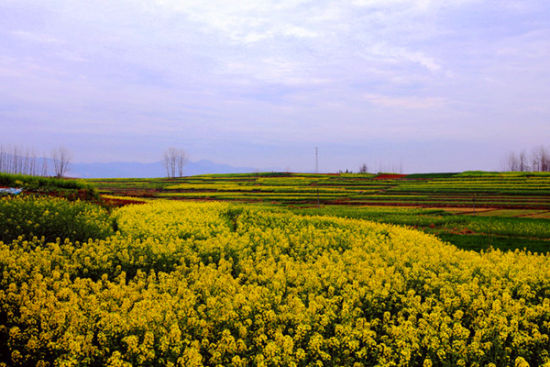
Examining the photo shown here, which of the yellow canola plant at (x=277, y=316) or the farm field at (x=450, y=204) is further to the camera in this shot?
the farm field at (x=450, y=204)

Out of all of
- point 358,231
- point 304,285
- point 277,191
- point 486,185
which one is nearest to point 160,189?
point 277,191

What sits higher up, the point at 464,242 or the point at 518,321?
the point at 518,321

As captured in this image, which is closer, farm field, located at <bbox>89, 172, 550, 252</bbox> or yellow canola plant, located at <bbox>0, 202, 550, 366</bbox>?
yellow canola plant, located at <bbox>0, 202, 550, 366</bbox>

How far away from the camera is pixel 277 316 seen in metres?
5.18

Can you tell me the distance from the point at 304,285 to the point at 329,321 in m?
1.64

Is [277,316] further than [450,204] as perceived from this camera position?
No

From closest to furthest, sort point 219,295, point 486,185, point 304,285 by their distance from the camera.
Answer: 1. point 219,295
2. point 304,285
3. point 486,185

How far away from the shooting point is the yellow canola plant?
4.41 m

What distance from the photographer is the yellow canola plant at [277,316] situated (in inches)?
174

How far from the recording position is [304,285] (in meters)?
6.67

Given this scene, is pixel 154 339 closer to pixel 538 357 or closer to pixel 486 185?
pixel 538 357

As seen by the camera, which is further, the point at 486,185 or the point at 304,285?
the point at 486,185

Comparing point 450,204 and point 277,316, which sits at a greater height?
point 277,316

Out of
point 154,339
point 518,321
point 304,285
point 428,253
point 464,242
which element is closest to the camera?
point 154,339
